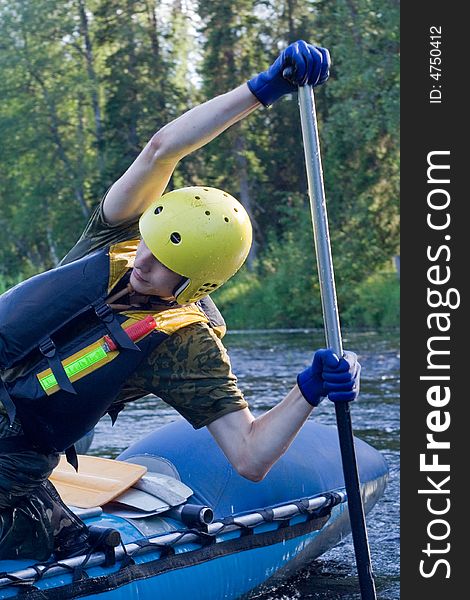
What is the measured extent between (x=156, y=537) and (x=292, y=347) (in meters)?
12.2

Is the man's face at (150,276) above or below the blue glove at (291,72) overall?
below

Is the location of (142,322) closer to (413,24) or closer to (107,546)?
(107,546)

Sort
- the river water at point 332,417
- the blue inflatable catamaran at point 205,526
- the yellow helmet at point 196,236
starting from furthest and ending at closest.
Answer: the river water at point 332,417, the blue inflatable catamaran at point 205,526, the yellow helmet at point 196,236

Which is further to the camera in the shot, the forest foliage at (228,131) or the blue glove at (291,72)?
the forest foliage at (228,131)

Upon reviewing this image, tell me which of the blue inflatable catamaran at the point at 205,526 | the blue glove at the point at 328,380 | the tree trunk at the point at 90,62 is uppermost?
the tree trunk at the point at 90,62

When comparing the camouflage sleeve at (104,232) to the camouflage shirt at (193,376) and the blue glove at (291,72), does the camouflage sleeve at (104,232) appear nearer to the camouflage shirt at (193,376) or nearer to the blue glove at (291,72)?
the camouflage shirt at (193,376)

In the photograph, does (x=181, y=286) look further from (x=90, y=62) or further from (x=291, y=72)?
(x=90, y=62)

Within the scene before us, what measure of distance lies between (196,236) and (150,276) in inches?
7.2

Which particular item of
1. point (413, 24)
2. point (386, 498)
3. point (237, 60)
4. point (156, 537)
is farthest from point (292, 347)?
point (237, 60)

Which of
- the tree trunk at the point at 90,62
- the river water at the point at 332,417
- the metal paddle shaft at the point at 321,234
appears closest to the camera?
the metal paddle shaft at the point at 321,234

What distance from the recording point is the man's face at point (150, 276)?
11.1ft

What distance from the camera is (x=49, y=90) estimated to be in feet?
116

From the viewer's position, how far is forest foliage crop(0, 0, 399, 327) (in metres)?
23.1

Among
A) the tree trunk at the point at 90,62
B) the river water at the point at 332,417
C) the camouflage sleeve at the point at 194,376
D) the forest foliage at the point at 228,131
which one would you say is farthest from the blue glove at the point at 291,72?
the tree trunk at the point at 90,62
